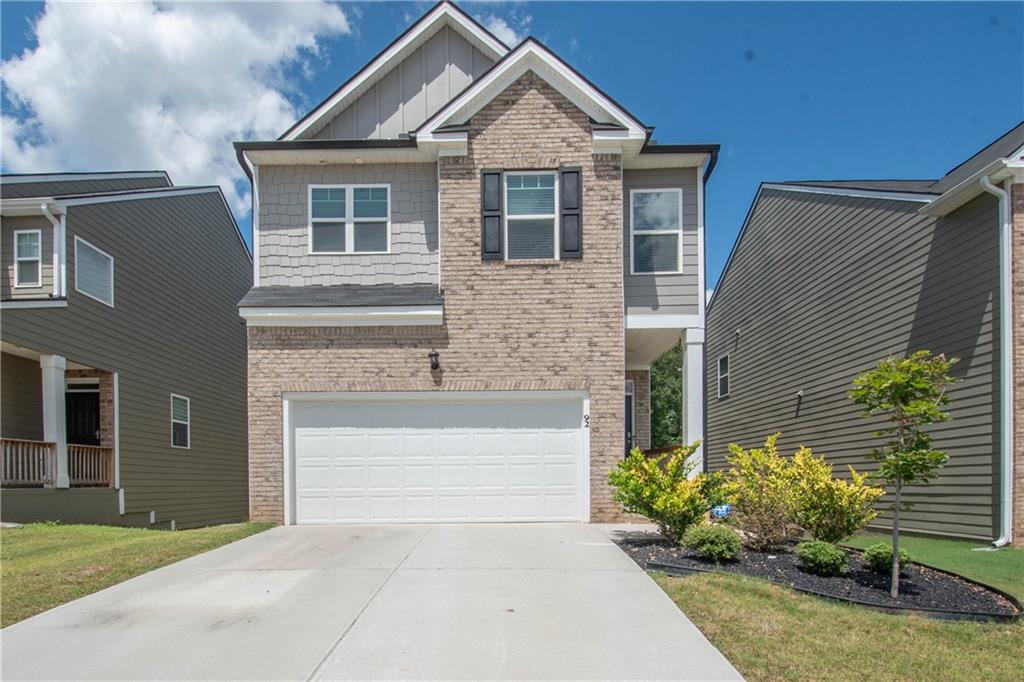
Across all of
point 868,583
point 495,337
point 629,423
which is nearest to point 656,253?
point 495,337

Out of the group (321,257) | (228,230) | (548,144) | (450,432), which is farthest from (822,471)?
(228,230)

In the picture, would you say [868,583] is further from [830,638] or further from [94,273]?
[94,273]

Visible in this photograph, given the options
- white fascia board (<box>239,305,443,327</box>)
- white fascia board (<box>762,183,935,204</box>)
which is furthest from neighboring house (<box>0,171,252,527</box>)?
white fascia board (<box>762,183,935,204</box>)

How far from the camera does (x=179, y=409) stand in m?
18.9

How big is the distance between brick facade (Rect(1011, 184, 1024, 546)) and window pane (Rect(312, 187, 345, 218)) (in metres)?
9.95

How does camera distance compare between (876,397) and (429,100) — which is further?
(429,100)

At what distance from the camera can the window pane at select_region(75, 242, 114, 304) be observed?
15.0 metres

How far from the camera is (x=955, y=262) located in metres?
11.1

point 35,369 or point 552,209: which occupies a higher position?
point 552,209

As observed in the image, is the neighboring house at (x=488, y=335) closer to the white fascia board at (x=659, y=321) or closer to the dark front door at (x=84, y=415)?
the white fascia board at (x=659, y=321)

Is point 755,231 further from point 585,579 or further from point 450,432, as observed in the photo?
point 585,579

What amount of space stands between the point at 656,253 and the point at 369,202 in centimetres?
496

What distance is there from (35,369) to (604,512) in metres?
12.3

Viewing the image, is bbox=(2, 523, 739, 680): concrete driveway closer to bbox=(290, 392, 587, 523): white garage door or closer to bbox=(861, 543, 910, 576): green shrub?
bbox=(861, 543, 910, 576): green shrub
